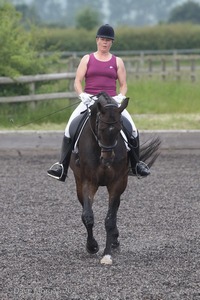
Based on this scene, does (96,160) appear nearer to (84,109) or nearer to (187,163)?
(84,109)

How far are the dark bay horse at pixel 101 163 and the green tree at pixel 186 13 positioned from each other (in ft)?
288

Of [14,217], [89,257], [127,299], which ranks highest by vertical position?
[127,299]

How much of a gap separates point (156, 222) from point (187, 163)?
4.90 meters

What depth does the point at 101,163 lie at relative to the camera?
7.88 metres

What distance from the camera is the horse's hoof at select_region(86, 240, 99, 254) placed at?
7.93 m

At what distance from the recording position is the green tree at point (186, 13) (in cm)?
9581

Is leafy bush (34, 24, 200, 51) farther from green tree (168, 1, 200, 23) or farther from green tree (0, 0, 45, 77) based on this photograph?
green tree (168, 1, 200, 23)

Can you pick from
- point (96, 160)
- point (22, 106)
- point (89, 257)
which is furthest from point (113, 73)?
point (22, 106)

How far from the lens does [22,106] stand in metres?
17.8

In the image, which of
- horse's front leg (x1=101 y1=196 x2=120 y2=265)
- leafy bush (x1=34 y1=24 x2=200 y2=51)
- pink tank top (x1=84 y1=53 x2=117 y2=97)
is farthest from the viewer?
leafy bush (x1=34 y1=24 x2=200 y2=51)

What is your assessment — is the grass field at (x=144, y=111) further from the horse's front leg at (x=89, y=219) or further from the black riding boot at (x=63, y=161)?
the horse's front leg at (x=89, y=219)

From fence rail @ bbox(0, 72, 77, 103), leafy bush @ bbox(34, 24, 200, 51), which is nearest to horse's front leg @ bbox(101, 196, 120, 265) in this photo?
fence rail @ bbox(0, 72, 77, 103)

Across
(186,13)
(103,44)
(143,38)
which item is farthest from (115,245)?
(186,13)

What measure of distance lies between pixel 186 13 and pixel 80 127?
90254 millimetres
